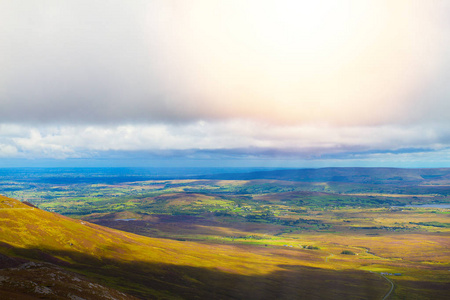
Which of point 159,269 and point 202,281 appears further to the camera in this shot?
point 159,269

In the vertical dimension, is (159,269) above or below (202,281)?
above

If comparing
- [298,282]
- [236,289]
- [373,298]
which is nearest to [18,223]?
[236,289]

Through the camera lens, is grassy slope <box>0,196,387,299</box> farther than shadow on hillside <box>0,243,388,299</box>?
Yes

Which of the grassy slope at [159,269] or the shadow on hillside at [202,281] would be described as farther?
the grassy slope at [159,269]

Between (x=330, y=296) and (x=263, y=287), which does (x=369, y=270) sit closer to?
(x=330, y=296)
